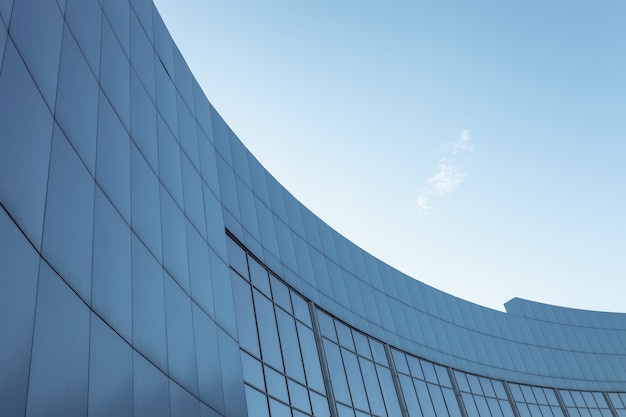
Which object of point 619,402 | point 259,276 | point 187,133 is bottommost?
point 259,276

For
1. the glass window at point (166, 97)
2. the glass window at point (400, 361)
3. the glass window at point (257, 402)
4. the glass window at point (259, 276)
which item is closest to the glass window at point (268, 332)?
the glass window at point (259, 276)

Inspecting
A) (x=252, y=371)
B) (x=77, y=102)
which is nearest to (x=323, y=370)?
(x=252, y=371)

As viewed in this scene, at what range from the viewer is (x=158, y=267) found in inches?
535

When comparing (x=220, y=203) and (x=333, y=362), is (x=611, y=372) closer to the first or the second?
(x=333, y=362)

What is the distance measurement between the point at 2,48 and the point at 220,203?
39.8 ft

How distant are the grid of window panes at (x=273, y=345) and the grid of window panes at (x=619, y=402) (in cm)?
3238

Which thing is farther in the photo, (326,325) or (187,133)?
(326,325)

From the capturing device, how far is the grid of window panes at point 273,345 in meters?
18.9

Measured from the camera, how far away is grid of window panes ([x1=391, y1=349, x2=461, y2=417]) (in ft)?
99.6

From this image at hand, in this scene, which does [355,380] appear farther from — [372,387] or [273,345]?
[273,345]

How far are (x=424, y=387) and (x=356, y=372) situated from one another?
687 centimetres

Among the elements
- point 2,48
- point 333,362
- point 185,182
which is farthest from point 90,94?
point 333,362

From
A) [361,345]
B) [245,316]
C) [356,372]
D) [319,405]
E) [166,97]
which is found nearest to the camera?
[166,97]

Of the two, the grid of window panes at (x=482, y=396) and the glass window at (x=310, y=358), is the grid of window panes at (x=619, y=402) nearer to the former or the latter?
the grid of window panes at (x=482, y=396)
